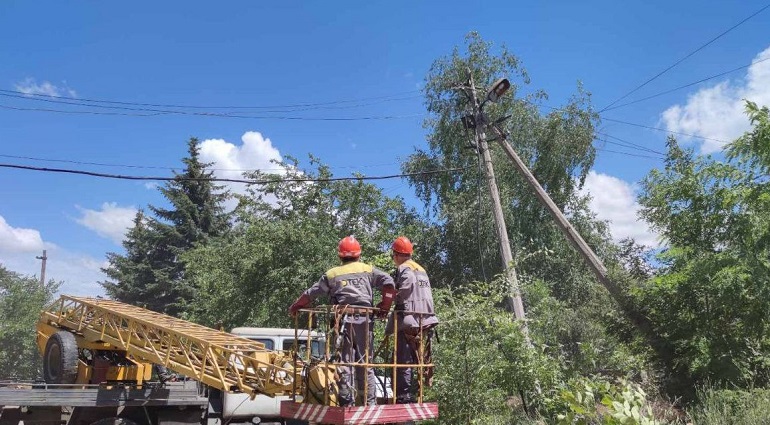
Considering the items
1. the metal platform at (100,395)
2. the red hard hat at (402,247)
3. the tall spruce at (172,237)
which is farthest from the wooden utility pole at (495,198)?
the tall spruce at (172,237)

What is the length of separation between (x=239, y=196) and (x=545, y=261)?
13172mm

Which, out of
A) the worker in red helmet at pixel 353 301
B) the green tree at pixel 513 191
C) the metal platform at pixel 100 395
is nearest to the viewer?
the worker in red helmet at pixel 353 301

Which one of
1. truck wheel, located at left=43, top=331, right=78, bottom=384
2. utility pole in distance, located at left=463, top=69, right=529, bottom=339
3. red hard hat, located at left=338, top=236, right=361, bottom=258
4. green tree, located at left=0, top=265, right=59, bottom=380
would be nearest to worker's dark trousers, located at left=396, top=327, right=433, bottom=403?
red hard hat, located at left=338, top=236, right=361, bottom=258

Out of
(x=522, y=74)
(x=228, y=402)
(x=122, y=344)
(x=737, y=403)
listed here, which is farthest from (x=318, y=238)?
(x=522, y=74)

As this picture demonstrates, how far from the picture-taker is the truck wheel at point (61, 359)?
27.0ft

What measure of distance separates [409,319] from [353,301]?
27.2 inches

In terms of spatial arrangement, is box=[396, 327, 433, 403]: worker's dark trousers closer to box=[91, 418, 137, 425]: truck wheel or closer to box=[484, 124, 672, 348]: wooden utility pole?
box=[91, 418, 137, 425]: truck wheel

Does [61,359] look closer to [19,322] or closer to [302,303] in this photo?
[302,303]

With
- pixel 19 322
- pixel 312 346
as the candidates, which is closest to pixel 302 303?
pixel 312 346

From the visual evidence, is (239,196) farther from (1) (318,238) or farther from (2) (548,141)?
(2) (548,141)

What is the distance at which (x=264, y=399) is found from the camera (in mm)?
9977

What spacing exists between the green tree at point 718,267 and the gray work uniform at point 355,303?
6714 millimetres

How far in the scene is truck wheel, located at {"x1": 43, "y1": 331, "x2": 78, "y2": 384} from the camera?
8.23 metres

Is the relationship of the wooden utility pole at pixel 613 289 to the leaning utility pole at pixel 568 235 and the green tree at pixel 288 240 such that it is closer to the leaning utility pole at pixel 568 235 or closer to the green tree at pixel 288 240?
the leaning utility pole at pixel 568 235
